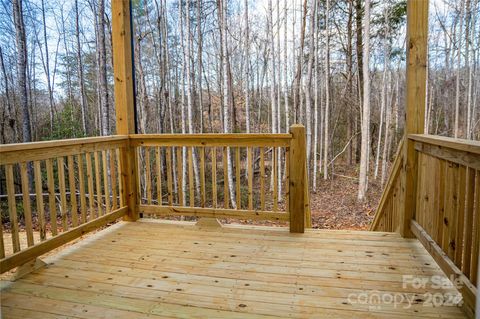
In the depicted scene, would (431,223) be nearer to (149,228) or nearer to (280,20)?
(149,228)

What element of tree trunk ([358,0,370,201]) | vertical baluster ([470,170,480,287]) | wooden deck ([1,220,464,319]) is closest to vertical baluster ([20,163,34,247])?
wooden deck ([1,220,464,319])

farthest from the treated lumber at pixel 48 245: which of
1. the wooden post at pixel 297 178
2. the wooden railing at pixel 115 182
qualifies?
the wooden post at pixel 297 178

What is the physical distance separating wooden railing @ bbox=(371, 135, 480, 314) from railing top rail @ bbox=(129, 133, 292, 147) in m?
1.17

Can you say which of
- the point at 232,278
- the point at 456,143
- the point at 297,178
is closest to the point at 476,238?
the point at 456,143

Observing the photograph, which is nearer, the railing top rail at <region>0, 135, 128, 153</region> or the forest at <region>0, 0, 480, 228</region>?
the railing top rail at <region>0, 135, 128, 153</region>

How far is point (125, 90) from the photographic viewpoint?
344 cm

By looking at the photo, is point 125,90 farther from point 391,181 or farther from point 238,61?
point 238,61

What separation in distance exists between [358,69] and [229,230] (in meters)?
8.54

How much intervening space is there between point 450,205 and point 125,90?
316 centimetres

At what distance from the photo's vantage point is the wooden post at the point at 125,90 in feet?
11.1

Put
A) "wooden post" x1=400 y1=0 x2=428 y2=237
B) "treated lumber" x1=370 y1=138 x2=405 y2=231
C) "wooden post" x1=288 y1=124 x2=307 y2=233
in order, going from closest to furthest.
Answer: "wooden post" x1=400 y1=0 x2=428 y2=237 < "wooden post" x1=288 y1=124 x2=307 y2=233 < "treated lumber" x1=370 y1=138 x2=405 y2=231

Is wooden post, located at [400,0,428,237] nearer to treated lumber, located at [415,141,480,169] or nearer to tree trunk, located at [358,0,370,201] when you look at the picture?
treated lumber, located at [415,141,480,169]

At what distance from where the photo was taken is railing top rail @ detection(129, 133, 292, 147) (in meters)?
3.02

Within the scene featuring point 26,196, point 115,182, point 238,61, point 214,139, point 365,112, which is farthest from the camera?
point 238,61
